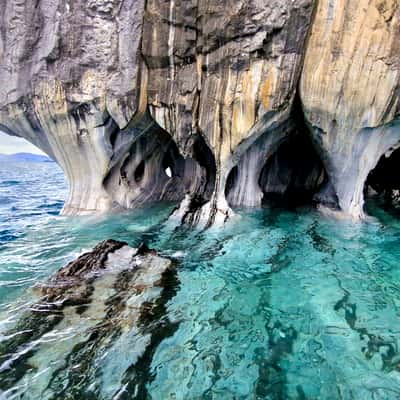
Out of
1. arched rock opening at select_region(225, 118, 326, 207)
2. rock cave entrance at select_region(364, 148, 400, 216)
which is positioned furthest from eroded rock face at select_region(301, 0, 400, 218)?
rock cave entrance at select_region(364, 148, 400, 216)

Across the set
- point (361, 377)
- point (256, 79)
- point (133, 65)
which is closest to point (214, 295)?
point (361, 377)

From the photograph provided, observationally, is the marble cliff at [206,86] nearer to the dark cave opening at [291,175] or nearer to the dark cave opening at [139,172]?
the dark cave opening at [139,172]

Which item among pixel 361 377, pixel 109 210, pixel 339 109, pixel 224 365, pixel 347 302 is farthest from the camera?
pixel 109 210

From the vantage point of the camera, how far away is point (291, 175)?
1450 cm

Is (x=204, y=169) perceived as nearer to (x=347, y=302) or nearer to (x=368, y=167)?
(x=368, y=167)

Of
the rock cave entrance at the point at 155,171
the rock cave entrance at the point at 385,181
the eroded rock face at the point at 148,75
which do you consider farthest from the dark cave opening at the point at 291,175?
the eroded rock face at the point at 148,75

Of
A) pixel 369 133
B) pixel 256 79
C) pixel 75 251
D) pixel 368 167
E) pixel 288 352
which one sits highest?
pixel 256 79

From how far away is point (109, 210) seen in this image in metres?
11.2

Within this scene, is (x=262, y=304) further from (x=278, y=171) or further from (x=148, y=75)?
(x=278, y=171)

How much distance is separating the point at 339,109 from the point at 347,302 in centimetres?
554

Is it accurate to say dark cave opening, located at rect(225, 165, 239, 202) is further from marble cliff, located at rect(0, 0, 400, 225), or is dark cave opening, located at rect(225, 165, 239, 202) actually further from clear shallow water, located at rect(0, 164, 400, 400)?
clear shallow water, located at rect(0, 164, 400, 400)

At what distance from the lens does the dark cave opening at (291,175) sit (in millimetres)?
13406

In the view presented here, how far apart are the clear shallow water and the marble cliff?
175 cm

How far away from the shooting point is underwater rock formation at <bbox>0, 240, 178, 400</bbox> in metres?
3.56
